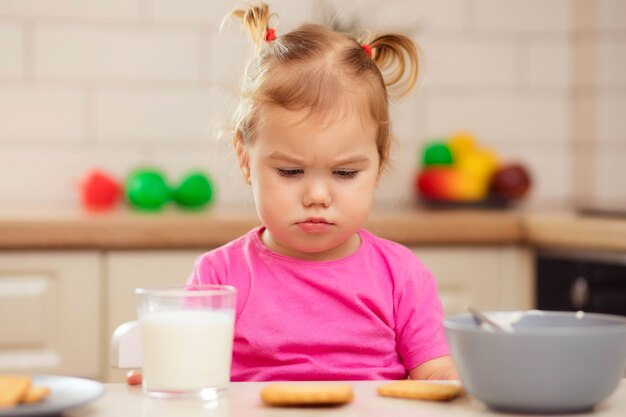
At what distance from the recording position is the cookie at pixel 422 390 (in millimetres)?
892

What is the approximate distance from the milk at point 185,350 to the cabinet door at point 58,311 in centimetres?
118

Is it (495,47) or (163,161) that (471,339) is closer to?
(163,161)

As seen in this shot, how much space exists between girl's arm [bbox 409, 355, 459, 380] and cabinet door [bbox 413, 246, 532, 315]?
923 millimetres

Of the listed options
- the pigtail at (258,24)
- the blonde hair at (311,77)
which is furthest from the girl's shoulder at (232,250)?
the pigtail at (258,24)

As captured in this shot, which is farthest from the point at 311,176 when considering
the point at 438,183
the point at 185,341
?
the point at 438,183

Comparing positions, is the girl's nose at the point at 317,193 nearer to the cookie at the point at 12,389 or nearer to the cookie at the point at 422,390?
the cookie at the point at 422,390

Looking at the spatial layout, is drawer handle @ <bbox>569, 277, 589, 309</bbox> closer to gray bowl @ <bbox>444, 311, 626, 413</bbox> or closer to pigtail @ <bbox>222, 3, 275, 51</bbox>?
pigtail @ <bbox>222, 3, 275, 51</bbox>

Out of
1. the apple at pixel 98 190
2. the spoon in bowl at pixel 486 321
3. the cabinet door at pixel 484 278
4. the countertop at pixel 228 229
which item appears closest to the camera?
the spoon in bowl at pixel 486 321

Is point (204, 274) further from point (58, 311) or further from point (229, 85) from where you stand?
point (229, 85)

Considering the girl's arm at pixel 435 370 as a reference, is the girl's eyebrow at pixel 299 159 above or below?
above

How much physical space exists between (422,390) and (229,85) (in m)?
1.67

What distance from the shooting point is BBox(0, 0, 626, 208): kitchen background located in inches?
103

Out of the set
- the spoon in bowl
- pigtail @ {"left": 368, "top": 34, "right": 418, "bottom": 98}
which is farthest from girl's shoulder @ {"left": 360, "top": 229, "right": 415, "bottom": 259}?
the spoon in bowl

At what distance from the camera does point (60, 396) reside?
2.81ft
